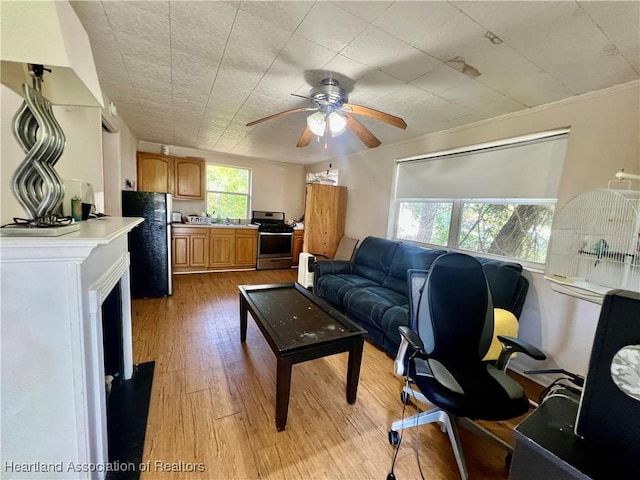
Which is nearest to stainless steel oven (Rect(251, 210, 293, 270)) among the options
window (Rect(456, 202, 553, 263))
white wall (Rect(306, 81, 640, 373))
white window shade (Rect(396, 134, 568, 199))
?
white window shade (Rect(396, 134, 568, 199))

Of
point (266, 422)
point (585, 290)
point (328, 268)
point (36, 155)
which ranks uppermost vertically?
point (36, 155)

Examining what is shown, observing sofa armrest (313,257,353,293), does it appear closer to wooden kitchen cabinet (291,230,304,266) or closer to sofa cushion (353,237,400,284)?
sofa cushion (353,237,400,284)

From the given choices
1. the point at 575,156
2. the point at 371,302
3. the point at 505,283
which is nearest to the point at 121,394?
the point at 371,302

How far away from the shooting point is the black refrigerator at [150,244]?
11.0 ft

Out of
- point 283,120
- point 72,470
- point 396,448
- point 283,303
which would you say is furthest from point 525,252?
point 72,470

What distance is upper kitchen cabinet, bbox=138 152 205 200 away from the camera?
4.57 meters

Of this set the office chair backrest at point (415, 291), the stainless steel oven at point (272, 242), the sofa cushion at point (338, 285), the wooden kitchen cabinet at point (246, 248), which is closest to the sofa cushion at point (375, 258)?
the sofa cushion at point (338, 285)

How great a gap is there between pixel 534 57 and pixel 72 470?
3101 mm

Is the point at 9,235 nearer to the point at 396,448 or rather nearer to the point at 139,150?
the point at 396,448

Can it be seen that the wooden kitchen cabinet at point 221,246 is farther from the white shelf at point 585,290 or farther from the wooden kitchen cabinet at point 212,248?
the white shelf at point 585,290

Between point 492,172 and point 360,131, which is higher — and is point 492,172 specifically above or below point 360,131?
below

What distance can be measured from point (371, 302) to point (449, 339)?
3.23ft

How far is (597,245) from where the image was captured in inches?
55.6

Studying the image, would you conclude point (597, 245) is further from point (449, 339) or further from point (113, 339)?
point (113, 339)
